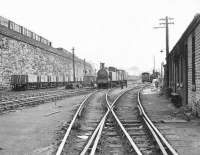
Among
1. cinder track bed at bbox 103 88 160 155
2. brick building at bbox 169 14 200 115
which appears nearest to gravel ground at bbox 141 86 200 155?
cinder track bed at bbox 103 88 160 155

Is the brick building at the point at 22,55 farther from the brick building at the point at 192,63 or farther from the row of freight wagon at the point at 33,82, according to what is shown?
the brick building at the point at 192,63

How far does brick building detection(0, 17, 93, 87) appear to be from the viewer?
3656 centimetres

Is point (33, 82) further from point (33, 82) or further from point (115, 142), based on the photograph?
point (115, 142)

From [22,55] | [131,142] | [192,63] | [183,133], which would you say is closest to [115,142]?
[131,142]

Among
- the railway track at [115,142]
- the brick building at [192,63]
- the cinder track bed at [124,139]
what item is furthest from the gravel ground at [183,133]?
the brick building at [192,63]

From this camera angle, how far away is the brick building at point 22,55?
120ft

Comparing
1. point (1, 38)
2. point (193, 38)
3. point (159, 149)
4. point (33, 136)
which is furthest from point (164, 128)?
point (1, 38)

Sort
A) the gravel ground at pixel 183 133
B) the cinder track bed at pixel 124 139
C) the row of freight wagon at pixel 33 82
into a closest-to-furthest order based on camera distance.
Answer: the cinder track bed at pixel 124 139
the gravel ground at pixel 183 133
the row of freight wagon at pixel 33 82

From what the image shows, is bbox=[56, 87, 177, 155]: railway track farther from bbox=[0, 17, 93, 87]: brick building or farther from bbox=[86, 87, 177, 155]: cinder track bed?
bbox=[0, 17, 93, 87]: brick building

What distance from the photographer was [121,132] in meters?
8.82

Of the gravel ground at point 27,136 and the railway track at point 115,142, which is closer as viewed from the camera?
the railway track at point 115,142

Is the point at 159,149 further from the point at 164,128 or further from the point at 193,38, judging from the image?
the point at 193,38

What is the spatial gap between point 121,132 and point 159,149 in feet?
7.82

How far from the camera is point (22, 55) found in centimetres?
4309
